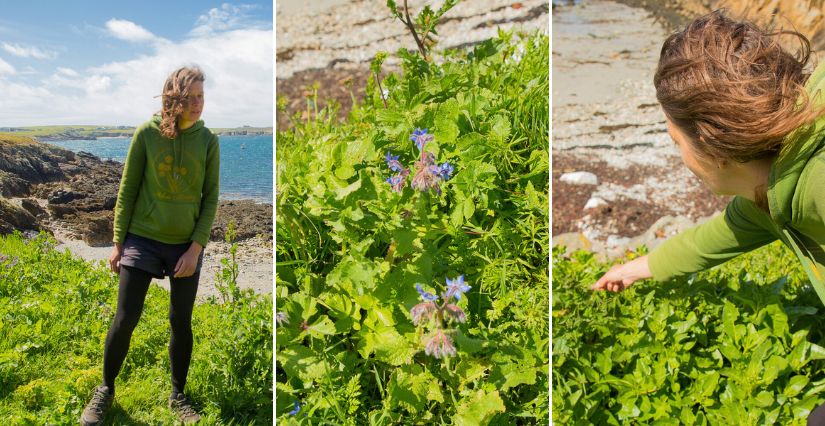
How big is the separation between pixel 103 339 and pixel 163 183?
2.09ft

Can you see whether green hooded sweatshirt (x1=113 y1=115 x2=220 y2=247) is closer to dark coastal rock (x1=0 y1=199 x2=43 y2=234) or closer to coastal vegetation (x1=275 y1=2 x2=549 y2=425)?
coastal vegetation (x1=275 y1=2 x2=549 y2=425)

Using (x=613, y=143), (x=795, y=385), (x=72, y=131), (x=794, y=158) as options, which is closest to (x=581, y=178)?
(x=613, y=143)

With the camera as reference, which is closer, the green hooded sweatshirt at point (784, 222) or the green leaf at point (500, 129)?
the green hooded sweatshirt at point (784, 222)

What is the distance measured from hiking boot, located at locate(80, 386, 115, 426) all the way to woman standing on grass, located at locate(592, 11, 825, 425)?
1.90 meters

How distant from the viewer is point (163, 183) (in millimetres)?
2170

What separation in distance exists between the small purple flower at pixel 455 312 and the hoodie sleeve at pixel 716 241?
78cm

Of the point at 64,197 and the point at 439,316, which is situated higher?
the point at 64,197

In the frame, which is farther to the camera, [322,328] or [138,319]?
[138,319]

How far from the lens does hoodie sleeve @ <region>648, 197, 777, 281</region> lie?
1.87 metres

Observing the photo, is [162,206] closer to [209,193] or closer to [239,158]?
[209,193]

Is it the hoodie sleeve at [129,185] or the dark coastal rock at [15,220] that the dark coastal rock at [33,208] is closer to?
the dark coastal rock at [15,220]

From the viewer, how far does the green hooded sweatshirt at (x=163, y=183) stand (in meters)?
2.14

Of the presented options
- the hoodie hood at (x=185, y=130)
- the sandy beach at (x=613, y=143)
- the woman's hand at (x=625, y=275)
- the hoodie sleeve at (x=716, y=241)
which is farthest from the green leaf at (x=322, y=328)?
the sandy beach at (x=613, y=143)

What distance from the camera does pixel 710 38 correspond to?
1.50 meters
